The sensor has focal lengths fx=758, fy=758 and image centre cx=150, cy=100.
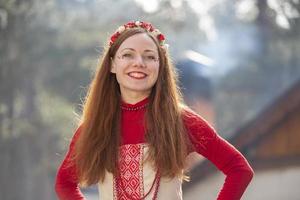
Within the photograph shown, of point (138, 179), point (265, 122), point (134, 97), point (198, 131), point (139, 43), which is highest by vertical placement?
point (265, 122)

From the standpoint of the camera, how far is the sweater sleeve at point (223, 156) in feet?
7.61

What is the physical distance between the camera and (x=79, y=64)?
19.8 m

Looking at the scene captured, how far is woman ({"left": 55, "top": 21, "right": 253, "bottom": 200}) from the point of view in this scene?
2.35 metres

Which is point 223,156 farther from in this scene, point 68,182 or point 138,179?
point 68,182

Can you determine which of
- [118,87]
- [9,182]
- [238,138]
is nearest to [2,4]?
[9,182]

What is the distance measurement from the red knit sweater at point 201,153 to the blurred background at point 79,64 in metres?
12.8

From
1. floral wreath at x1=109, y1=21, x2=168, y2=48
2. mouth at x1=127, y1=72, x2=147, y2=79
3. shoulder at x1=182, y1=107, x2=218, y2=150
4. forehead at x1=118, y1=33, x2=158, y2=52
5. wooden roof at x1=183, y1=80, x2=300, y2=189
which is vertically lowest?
shoulder at x1=182, y1=107, x2=218, y2=150

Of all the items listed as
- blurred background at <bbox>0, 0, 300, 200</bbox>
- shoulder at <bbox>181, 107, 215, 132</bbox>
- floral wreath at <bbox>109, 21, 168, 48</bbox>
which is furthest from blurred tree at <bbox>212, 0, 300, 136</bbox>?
shoulder at <bbox>181, 107, 215, 132</bbox>

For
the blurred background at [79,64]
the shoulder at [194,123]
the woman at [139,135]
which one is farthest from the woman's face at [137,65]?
the blurred background at [79,64]

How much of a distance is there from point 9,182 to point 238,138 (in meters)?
13.5

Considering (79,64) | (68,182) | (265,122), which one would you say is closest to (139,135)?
(68,182)

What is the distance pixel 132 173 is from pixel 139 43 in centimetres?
42

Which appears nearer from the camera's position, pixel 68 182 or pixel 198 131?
pixel 198 131

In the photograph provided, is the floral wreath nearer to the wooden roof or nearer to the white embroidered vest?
the white embroidered vest
